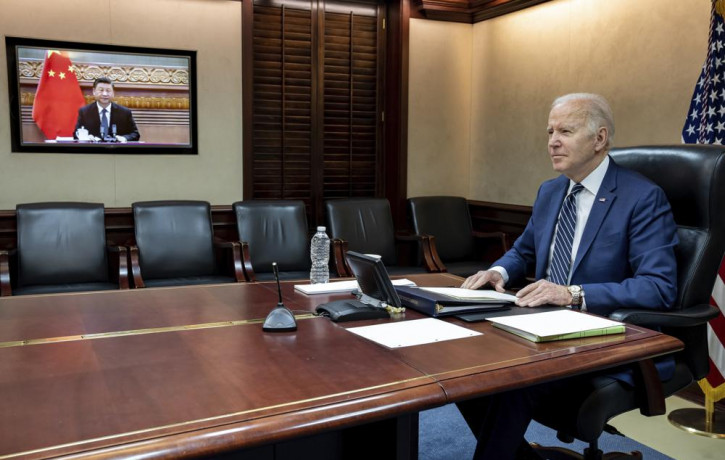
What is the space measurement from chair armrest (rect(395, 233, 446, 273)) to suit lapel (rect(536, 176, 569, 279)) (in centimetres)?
189

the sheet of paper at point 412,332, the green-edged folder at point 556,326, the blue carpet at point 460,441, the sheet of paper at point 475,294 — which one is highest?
the sheet of paper at point 475,294

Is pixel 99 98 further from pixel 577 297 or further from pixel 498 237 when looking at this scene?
pixel 577 297

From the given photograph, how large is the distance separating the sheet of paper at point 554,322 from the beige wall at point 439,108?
3417 mm

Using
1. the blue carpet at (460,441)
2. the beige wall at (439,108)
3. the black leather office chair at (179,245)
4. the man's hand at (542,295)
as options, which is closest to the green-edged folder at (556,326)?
the man's hand at (542,295)

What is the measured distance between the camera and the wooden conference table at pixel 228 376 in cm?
116

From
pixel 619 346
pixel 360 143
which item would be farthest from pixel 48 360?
pixel 360 143

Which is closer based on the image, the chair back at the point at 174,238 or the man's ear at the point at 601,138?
the man's ear at the point at 601,138

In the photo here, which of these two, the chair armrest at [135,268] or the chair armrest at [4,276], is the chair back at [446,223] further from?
the chair armrest at [4,276]

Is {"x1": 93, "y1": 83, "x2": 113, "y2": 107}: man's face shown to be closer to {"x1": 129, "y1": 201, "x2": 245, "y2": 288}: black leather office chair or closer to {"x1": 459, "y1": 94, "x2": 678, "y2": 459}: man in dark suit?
{"x1": 129, "y1": 201, "x2": 245, "y2": 288}: black leather office chair

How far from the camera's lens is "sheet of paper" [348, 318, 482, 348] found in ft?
5.54

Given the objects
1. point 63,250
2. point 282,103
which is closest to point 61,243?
point 63,250

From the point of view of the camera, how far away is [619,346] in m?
1.71

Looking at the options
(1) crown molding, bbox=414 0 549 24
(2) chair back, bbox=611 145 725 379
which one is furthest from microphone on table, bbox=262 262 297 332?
(1) crown molding, bbox=414 0 549 24

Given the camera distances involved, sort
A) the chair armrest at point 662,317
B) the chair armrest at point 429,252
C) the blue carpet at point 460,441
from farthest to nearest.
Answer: the chair armrest at point 429,252 → the blue carpet at point 460,441 → the chair armrest at point 662,317
